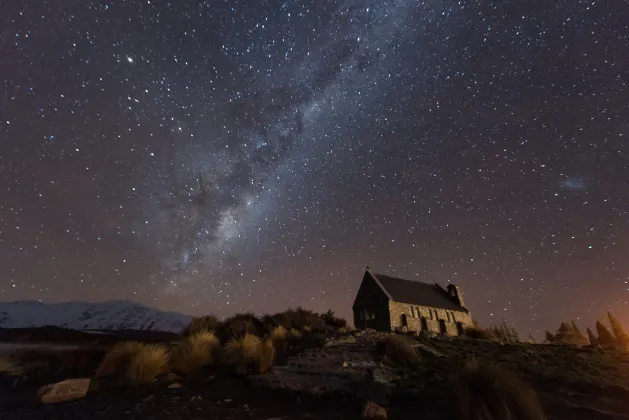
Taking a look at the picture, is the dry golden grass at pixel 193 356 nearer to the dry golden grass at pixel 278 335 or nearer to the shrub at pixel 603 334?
the dry golden grass at pixel 278 335

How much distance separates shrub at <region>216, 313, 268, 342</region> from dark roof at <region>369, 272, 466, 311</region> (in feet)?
55.1

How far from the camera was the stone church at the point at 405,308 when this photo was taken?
108ft

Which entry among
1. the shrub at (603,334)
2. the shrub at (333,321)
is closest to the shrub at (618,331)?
the shrub at (603,334)

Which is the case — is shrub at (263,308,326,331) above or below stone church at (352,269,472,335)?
below

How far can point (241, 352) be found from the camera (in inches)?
466

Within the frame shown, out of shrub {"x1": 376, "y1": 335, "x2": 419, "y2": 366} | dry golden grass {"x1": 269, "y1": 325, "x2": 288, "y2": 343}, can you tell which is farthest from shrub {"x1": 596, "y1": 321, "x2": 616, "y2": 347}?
dry golden grass {"x1": 269, "y1": 325, "x2": 288, "y2": 343}

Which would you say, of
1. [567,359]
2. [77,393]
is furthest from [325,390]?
[567,359]

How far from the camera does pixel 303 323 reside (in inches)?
960

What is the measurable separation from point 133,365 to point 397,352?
10152mm

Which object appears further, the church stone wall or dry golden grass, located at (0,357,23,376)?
the church stone wall

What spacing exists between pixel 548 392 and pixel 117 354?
15.0 m

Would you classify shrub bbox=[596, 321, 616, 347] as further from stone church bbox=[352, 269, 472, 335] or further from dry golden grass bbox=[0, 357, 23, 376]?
dry golden grass bbox=[0, 357, 23, 376]

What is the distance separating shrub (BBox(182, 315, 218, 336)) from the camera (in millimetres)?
19812

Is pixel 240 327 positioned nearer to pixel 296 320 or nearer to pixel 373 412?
pixel 296 320
